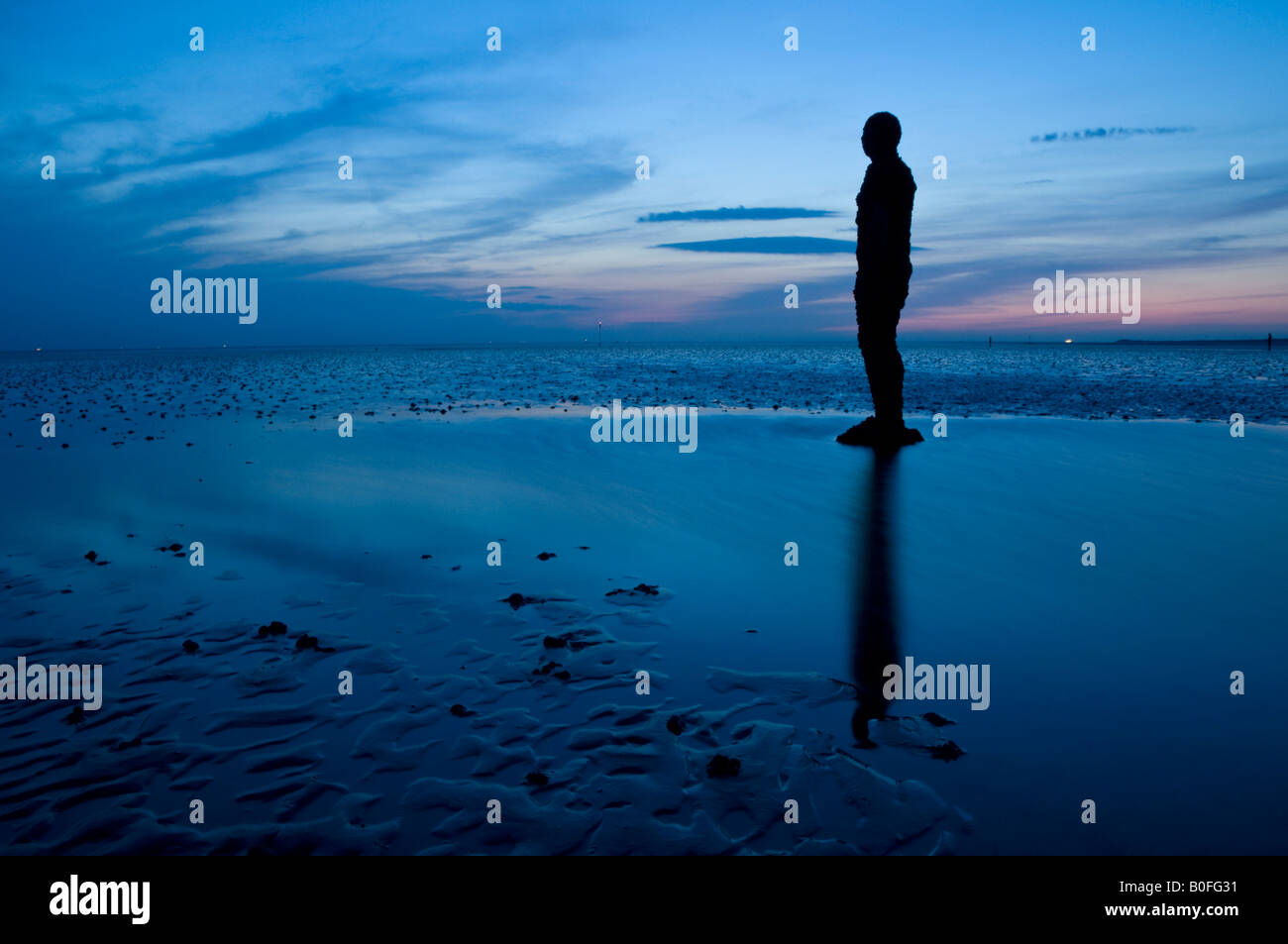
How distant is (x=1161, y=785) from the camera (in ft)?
15.5

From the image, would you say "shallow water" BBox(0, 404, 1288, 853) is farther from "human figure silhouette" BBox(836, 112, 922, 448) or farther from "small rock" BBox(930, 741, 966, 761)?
"human figure silhouette" BBox(836, 112, 922, 448)

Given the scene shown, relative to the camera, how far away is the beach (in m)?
4.45

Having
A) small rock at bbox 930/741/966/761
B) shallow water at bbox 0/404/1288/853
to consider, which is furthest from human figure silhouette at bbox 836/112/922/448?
small rock at bbox 930/741/966/761

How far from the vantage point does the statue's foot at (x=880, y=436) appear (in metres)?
21.9

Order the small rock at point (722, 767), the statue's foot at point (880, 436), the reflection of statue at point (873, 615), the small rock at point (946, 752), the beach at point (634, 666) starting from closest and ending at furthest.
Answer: the beach at point (634, 666) < the small rock at point (722, 767) < the small rock at point (946, 752) < the reflection of statue at point (873, 615) < the statue's foot at point (880, 436)

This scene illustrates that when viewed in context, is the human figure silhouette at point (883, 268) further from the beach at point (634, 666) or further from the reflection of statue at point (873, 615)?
the reflection of statue at point (873, 615)

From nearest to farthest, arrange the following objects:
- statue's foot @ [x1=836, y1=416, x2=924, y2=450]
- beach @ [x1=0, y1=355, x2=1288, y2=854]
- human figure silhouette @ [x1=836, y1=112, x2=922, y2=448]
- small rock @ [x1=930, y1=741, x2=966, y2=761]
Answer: beach @ [x1=0, y1=355, x2=1288, y2=854] < small rock @ [x1=930, y1=741, x2=966, y2=761] < human figure silhouette @ [x1=836, y1=112, x2=922, y2=448] < statue's foot @ [x1=836, y1=416, x2=924, y2=450]

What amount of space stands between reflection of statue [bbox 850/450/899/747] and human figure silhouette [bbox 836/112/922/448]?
880cm

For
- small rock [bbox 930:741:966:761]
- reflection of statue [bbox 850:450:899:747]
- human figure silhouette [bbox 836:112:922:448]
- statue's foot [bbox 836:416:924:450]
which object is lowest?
small rock [bbox 930:741:966:761]

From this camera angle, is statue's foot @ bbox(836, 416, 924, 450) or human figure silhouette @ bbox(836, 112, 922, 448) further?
statue's foot @ bbox(836, 416, 924, 450)

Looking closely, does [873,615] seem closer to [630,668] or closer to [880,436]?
[630,668]

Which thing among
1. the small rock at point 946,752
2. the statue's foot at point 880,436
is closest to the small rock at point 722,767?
the small rock at point 946,752
